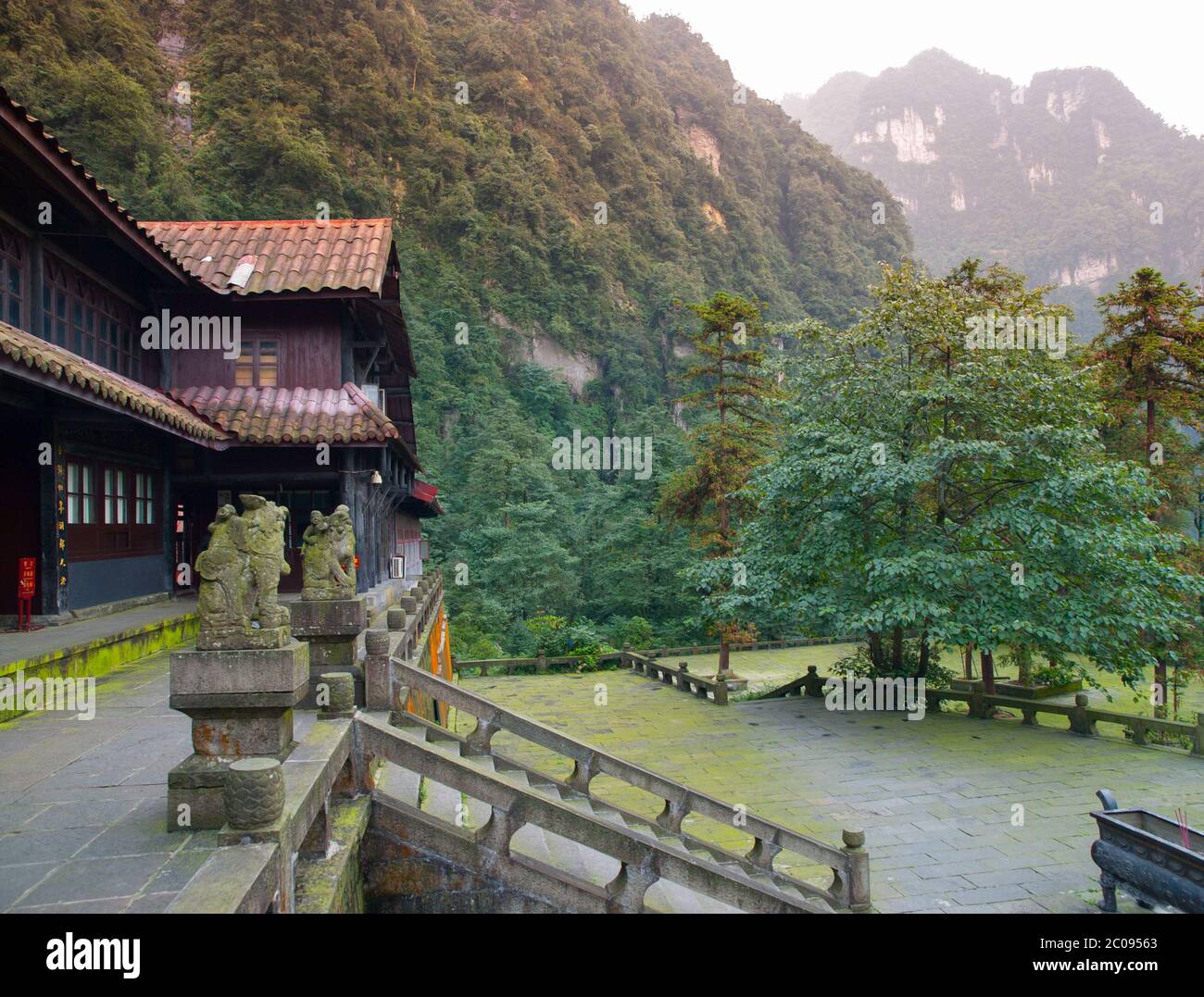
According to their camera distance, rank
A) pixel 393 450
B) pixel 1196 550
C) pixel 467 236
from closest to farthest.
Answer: pixel 393 450, pixel 1196 550, pixel 467 236

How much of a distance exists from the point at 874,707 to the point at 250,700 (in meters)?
17.8

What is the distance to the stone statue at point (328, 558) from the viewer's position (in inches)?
307

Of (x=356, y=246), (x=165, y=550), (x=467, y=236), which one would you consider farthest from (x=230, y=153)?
(x=165, y=550)

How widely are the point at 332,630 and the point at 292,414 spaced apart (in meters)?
8.06

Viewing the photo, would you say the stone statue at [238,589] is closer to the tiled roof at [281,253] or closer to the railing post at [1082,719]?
the tiled roof at [281,253]

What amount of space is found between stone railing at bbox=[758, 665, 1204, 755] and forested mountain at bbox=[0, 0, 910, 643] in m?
16.6

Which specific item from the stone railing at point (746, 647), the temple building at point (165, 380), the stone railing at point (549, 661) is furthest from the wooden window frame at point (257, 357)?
the stone railing at point (746, 647)

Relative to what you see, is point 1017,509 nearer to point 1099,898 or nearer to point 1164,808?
point 1164,808

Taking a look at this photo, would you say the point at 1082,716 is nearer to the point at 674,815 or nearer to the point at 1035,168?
the point at 674,815

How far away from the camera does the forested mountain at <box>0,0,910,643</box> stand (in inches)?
1614

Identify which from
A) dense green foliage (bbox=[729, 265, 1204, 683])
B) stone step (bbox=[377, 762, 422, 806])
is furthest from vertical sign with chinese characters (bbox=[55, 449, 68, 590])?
dense green foliage (bbox=[729, 265, 1204, 683])

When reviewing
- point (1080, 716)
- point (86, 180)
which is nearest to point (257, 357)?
point (86, 180)

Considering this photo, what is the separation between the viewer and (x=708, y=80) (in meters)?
97.6

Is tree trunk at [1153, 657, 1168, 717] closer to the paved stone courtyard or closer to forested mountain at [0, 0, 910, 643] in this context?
the paved stone courtyard
